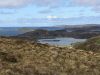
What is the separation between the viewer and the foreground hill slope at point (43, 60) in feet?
71.4

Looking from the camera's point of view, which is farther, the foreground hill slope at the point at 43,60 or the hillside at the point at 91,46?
the hillside at the point at 91,46

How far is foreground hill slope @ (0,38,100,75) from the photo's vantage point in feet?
71.4

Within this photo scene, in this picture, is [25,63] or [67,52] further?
[67,52]

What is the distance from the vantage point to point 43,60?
76.0 feet

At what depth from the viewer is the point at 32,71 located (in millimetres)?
21547

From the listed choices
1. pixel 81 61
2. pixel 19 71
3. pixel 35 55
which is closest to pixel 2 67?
pixel 19 71

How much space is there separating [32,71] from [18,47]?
3.97 metres

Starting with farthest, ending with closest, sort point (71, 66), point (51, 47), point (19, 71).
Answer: point (51, 47)
point (71, 66)
point (19, 71)

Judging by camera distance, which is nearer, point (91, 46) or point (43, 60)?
point (43, 60)


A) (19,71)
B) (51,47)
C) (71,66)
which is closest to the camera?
(19,71)

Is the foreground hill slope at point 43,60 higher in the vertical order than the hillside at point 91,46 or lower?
higher

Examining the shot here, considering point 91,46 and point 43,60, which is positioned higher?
point 43,60

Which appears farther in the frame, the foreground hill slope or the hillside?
the hillside

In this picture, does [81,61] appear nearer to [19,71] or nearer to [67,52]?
[67,52]
